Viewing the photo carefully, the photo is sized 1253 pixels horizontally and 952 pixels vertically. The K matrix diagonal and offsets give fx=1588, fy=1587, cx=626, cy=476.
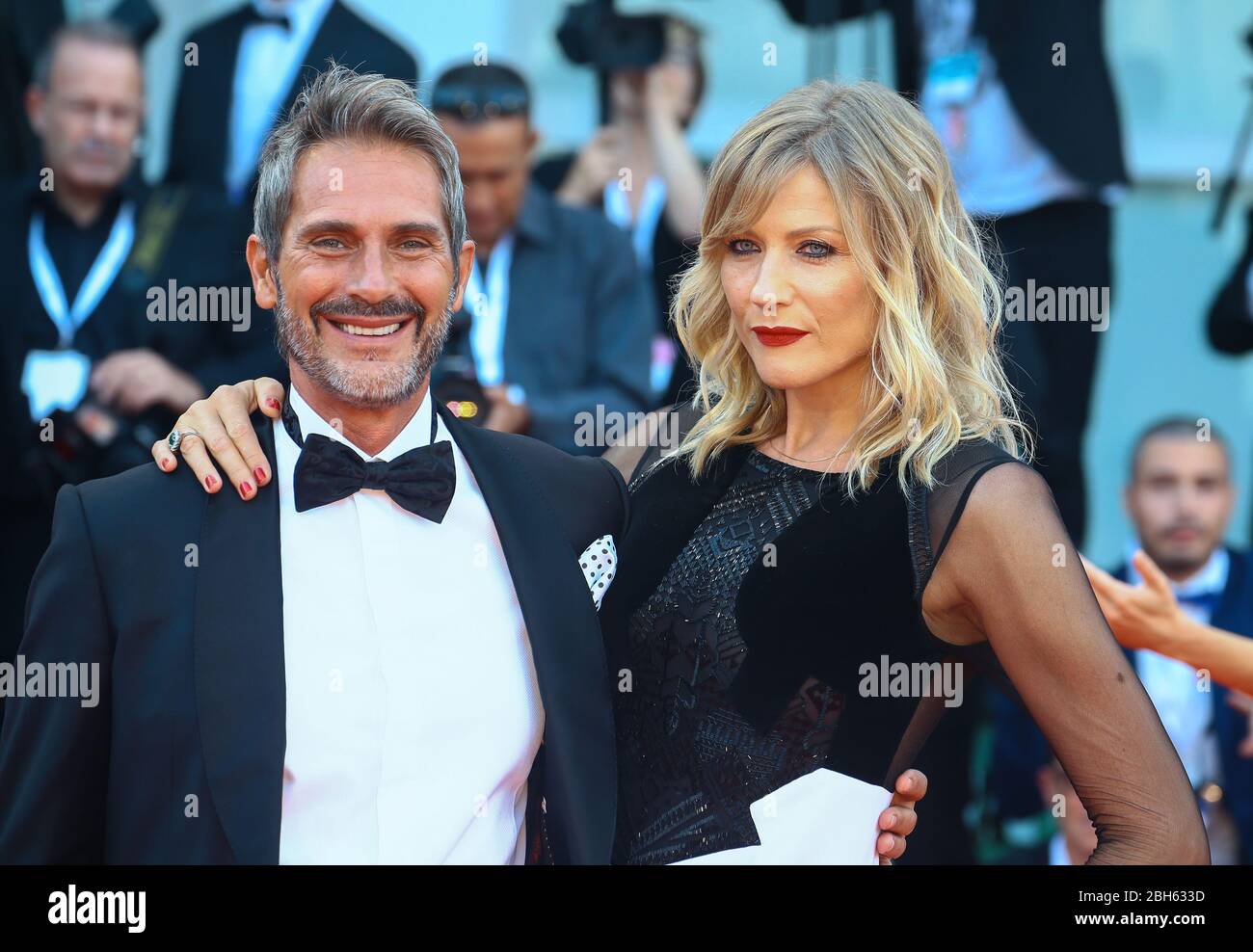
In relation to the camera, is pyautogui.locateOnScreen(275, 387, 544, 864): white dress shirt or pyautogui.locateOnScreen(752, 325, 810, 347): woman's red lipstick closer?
pyautogui.locateOnScreen(275, 387, 544, 864): white dress shirt

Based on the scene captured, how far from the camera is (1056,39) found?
452 cm

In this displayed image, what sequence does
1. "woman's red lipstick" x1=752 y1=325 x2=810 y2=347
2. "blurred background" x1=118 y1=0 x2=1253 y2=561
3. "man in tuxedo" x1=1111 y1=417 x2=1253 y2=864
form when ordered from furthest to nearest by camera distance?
"blurred background" x1=118 y1=0 x2=1253 y2=561, "man in tuxedo" x1=1111 y1=417 x2=1253 y2=864, "woman's red lipstick" x1=752 y1=325 x2=810 y2=347

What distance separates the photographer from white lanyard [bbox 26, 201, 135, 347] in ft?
13.8

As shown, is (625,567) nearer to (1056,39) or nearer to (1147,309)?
(1056,39)

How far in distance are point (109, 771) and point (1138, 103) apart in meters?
4.12

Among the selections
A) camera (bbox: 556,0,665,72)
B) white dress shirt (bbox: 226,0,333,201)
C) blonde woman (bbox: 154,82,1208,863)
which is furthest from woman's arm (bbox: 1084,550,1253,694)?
white dress shirt (bbox: 226,0,333,201)

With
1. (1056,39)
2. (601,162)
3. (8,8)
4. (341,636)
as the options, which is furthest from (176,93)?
(341,636)

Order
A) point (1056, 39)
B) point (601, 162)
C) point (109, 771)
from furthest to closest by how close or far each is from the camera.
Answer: point (601, 162), point (1056, 39), point (109, 771)

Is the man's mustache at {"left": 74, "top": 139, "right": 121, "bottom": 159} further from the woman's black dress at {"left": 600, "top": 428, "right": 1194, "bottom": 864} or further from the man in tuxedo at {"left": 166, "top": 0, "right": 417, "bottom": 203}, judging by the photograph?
the woman's black dress at {"left": 600, "top": 428, "right": 1194, "bottom": 864}

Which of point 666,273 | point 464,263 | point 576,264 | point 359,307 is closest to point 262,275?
point 359,307

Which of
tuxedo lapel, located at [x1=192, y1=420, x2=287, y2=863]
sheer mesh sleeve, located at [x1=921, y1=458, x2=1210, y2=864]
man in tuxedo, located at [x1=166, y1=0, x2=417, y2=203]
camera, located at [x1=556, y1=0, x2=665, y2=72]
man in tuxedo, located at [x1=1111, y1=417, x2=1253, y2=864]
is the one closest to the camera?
tuxedo lapel, located at [x1=192, y1=420, x2=287, y2=863]

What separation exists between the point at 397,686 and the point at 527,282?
84.7 inches

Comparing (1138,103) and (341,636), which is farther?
(1138,103)
